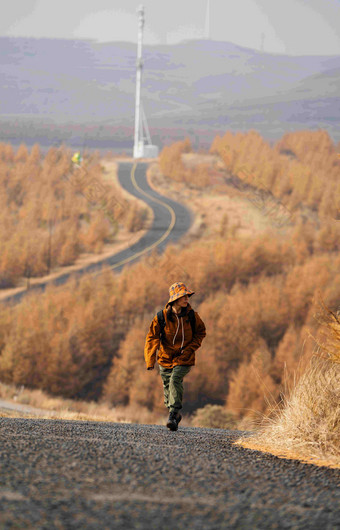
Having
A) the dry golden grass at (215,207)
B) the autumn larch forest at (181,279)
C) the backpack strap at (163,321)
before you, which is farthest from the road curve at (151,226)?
the backpack strap at (163,321)

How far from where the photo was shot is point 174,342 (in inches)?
288

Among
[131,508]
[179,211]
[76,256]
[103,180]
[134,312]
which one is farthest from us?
[103,180]

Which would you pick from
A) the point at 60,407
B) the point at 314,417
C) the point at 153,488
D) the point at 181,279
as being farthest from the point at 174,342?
the point at 181,279

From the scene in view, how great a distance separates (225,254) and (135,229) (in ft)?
75.0

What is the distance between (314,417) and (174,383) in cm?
196

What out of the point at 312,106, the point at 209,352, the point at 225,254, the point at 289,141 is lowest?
the point at 209,352

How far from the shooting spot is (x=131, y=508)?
3.25 meters

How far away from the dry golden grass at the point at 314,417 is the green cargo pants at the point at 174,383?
1046 mm

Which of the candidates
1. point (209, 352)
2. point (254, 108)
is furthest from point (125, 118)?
point (209, 352)

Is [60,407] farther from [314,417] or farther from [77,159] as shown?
[77,159]

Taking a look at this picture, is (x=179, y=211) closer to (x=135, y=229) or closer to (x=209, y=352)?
(x=135, y=229)

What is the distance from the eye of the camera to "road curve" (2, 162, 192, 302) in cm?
6312

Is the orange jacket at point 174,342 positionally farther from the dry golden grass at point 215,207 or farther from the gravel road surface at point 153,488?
the dry golden grass at point 215,207

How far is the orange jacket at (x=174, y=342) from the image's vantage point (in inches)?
283
